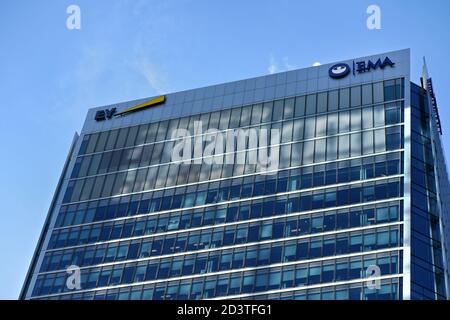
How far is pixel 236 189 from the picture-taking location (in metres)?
108

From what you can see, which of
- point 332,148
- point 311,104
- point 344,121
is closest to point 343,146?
point 332,148

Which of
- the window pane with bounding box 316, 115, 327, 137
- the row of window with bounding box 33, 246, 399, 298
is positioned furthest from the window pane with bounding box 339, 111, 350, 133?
the row of window with bounding box 33, 246, 399, 298

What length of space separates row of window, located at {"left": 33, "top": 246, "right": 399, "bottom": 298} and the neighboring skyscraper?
0.54 feet

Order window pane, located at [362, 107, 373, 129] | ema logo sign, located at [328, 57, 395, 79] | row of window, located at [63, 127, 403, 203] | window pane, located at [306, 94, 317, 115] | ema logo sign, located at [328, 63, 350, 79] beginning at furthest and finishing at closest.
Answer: ema logo sign, located at [328, 63, 350, 79]
window pane, located at [306, 94, 317, 115]
ema logo sign, located at [328, 57, 395, 79]
window pane, located at [362, 107, 373, 129]
row of window, located at [63, 127, 403, 203]

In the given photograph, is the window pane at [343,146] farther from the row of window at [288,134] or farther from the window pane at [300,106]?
the window pane at [300,106]

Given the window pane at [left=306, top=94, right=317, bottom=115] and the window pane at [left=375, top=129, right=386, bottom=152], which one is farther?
the window pane at [left=306, top=94, right=317, bottom=115]

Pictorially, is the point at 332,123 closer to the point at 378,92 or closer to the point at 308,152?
the point at 308,152

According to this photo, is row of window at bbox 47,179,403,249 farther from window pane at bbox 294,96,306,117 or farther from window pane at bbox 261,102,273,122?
window pane at bbox 261,102,273,122

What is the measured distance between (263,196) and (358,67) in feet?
77.4

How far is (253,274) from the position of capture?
97.8 m

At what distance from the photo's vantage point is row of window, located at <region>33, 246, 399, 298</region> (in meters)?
92.0

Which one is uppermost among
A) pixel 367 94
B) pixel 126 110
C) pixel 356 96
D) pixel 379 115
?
pixel 126 110

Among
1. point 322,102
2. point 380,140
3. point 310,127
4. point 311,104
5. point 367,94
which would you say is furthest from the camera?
point 311,104

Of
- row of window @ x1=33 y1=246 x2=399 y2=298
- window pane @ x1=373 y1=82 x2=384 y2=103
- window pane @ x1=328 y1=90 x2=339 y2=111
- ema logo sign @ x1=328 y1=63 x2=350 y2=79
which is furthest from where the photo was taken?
ema logo sign @ x1=328 y1=63 x2=350 y2=79
